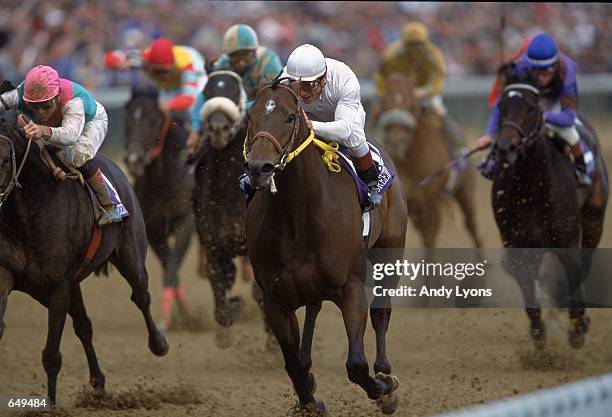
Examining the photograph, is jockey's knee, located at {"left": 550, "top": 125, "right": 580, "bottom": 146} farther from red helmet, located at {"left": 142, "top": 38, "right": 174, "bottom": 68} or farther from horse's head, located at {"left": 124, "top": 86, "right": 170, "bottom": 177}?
red helmet, located at {"left": 142, "top": 38, "right": 174, "bottom": 68}

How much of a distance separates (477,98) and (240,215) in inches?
398

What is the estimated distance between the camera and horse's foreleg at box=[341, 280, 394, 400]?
19.0 feet

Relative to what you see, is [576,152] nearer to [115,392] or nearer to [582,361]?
[582,361]

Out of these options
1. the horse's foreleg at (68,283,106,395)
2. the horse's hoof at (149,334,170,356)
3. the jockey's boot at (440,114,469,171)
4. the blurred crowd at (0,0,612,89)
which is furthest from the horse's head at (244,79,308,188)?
the blurred crowd at (0,0,612,89)

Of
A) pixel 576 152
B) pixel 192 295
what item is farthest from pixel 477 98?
pixel 576 152

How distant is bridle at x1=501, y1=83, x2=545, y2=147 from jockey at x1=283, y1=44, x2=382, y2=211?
6.14 ft

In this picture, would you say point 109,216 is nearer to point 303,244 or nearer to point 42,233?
point 42,233

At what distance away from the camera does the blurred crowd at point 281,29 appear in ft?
51.4

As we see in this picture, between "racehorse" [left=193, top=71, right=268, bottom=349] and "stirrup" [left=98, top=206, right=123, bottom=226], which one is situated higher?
"racehorse" [left=193, top=71, right=268, bottom=349]

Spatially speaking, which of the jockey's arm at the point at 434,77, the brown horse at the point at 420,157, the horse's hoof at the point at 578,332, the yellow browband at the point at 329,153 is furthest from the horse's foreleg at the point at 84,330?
the jockey's arm at the point at 434,77

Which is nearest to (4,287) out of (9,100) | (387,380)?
(9,100)

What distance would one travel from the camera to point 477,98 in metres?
17.7

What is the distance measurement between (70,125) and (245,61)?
95.9 inches

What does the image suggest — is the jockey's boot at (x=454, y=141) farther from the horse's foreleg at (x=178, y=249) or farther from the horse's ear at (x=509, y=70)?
the horse's ear at (x=509, y=70)
